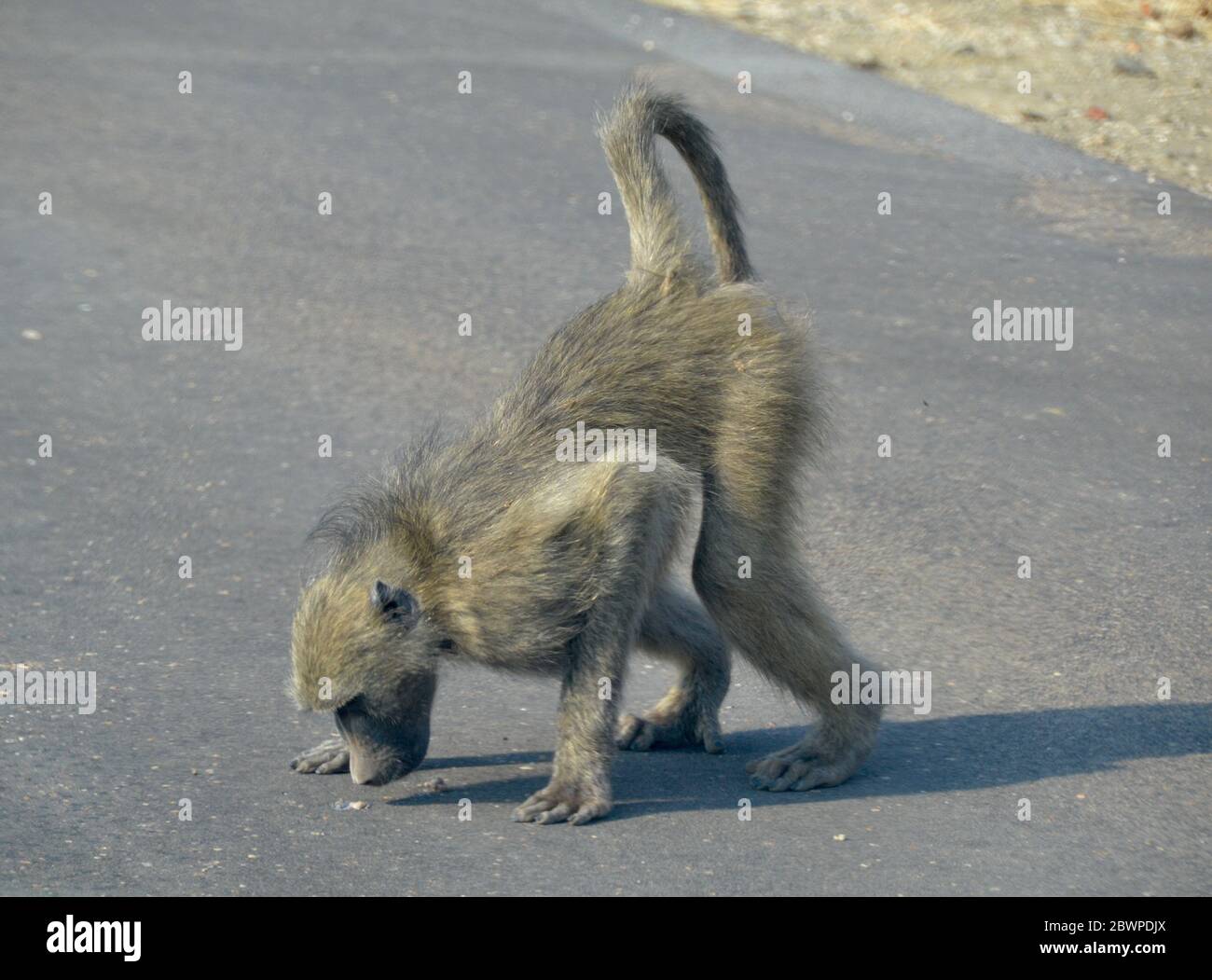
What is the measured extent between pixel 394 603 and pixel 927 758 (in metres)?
1.85

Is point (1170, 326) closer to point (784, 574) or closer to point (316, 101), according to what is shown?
point (784, 574)

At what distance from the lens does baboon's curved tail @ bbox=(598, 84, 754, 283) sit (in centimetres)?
554

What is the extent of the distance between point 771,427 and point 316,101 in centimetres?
785

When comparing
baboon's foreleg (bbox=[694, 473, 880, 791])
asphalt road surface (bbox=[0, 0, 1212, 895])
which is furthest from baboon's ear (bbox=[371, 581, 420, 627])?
baboon's foreleg (bbox=[694, 473, 880, 791])

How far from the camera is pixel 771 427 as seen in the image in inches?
203

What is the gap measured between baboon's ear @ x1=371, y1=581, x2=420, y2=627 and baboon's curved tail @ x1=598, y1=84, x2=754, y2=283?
1.43 metres

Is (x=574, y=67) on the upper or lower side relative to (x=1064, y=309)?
upper

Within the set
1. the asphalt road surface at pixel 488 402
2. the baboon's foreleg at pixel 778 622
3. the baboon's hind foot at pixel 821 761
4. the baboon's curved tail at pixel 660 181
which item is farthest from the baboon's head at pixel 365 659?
the baboon's curved tail at pixel 660 181

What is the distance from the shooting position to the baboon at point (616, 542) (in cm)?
488

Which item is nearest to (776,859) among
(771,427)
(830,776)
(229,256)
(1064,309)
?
(830,776)

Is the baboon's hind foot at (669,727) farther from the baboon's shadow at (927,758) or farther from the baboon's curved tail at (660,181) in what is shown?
the baboon's curved tail at (660,181)

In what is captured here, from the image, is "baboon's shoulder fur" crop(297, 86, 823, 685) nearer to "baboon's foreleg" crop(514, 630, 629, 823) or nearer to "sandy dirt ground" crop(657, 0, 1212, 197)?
"baboon's foreleg" crop(514, 630, 629, 823)

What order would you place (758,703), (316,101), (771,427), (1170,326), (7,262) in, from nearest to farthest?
(771,427) < (758,703) < (1170,326) < (7,262) < (316,101)

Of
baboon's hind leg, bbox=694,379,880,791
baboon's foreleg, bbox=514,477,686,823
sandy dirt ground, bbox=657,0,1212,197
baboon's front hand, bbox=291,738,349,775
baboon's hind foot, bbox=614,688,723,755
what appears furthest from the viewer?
sandy dirt ground, bbox=657,0,1212,197
